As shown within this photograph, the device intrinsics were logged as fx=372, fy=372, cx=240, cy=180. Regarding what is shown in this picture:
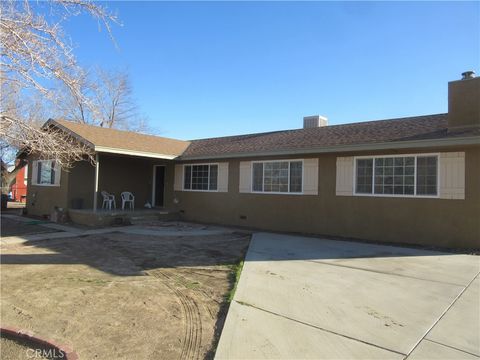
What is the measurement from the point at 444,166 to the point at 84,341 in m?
9.26

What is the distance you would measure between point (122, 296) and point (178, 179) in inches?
445

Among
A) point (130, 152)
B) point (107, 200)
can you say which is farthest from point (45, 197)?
point (130, 152)

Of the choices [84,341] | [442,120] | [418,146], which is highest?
[442,120]

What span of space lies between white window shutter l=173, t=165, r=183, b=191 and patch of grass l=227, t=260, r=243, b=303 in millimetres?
9228

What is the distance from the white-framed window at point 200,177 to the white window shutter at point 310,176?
13.6ft

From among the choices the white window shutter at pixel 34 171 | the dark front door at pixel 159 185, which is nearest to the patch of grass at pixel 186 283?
the dark front door at pixel 159 185

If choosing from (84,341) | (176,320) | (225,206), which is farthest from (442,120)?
(84,341)

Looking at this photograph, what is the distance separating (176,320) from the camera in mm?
4555

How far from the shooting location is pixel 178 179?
653 inches

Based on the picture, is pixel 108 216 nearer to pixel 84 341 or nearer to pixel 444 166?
pixel 84 341

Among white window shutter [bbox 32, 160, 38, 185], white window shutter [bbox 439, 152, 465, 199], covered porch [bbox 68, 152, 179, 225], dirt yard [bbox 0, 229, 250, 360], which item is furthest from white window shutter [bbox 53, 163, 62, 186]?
white window shutter [bbox 439, 152, 465, 199]

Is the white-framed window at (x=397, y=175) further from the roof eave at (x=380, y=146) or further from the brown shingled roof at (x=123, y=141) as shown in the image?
the brown shingled roof at (x=123, y=141)

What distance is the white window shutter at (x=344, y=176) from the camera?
11297 mm

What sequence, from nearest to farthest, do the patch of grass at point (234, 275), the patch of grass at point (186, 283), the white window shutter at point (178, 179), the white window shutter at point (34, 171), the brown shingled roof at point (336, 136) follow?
the patch of grass at point (234, 275) → the patch of grass at point (186, 283) → the brown shingled roof at point (336, 136) → the white window shutter at point (178, 179) → the white window shutter at point (34, 171)
